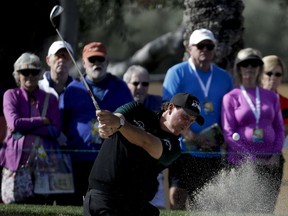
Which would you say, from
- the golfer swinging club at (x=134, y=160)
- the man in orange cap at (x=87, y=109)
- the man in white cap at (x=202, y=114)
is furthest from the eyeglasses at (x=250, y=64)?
the golfer swinging club at (x=134, y=160)

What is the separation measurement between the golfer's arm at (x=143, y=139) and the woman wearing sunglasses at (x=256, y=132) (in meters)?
3.18

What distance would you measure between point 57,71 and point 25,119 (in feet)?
3.14

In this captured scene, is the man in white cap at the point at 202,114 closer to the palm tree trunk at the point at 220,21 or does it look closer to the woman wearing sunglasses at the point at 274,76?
the woman wearing sunglasses at the point at 274,76

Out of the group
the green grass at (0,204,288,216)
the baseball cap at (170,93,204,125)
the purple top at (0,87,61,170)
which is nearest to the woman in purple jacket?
the purple top at (0,87,61,170)

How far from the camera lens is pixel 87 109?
12.2 m

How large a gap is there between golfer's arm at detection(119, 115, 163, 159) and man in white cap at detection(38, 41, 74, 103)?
3932 mm

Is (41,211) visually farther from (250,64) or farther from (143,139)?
(250,64)

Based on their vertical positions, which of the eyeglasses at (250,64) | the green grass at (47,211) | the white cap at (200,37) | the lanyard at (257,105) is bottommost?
the green grass at (47,211)

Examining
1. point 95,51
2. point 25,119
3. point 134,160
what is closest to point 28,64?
point 25,119

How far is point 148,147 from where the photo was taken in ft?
28.5

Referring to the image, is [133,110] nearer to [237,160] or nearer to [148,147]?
[148,147]

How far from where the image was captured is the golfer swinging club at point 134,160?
8.80 meters

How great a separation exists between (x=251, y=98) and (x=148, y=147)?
3.63m

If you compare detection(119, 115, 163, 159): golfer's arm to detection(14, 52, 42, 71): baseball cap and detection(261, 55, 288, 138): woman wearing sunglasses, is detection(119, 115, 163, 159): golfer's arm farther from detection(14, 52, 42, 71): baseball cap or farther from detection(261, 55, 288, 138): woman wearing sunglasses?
detection(261, 55, 288, 138): woman wearing sunglasses
